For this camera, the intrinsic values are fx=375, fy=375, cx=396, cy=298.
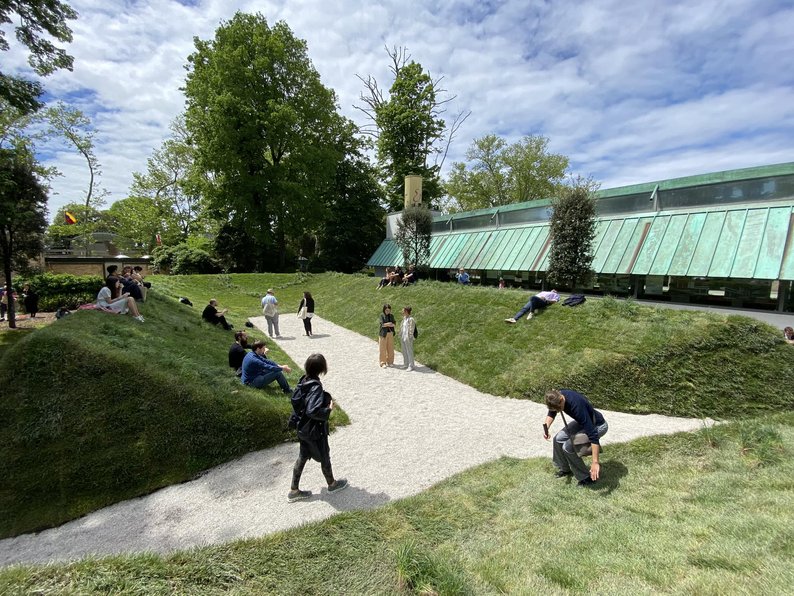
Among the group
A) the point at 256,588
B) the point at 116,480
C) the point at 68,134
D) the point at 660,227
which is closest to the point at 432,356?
the point at 116,480

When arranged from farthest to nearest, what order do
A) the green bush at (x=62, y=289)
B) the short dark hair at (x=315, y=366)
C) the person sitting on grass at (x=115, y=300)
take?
the green bush at (x=62, y=289) → the person sitting on grass at (x=115, y=300) → the short dark hair at (x=315, y=366)

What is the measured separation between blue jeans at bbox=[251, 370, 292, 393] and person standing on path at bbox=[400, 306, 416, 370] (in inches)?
148

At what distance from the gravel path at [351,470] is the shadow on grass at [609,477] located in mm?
1043

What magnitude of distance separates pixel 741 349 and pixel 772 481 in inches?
215

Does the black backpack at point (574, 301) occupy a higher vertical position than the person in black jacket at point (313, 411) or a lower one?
higher

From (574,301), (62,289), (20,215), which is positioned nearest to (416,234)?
(574,301)

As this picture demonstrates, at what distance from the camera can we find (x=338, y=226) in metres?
38.0

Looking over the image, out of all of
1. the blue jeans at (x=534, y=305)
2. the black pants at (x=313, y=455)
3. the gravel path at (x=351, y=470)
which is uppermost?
the blue jeans at (x=534, y=305)

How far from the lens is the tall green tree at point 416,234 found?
2203 centimetres

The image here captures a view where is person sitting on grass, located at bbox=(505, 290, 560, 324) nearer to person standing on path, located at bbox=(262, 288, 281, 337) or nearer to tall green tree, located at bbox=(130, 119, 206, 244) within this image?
person standing on path, located at bbox=(262, 288, 281, 337)

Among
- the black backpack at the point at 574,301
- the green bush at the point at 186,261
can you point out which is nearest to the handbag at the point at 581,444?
the black backpack at the point at 574,301

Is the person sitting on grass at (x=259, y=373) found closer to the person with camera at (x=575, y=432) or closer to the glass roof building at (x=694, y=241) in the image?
the person with camera at (x=575, y=432)

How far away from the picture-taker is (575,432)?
199 inches

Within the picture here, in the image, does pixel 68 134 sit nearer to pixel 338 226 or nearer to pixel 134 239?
pixel 134 239
